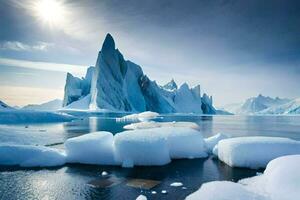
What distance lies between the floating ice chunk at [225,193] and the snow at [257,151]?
490 cm

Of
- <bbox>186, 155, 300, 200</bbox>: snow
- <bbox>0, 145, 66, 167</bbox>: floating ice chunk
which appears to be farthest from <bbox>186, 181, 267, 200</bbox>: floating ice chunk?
<bbox>0, 145, 66, 167</bbox>: floating ice chunk

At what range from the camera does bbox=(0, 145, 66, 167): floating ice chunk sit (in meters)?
11.8

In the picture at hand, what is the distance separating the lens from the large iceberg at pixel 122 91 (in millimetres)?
72188

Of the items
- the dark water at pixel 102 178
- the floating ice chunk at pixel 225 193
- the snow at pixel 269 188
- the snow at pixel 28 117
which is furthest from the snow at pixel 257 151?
the snow at pixel 28 117

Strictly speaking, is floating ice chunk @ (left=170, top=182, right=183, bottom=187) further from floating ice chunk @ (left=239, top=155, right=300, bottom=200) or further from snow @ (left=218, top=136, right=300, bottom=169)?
snow @ (left=218, top=136, right=300, bottom=169)

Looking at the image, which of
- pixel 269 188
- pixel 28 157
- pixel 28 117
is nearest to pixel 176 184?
pixel 269 188

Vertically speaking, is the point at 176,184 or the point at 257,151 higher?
the point at 257,151

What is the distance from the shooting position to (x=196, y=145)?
47.4 feet

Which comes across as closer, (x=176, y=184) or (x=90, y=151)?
(x=176, y=184)

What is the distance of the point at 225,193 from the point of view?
22.2 ft

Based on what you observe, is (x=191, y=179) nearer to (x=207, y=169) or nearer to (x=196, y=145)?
(x=207, y=169)

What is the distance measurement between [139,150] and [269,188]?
5.60m

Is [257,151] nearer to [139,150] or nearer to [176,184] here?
[176,184]

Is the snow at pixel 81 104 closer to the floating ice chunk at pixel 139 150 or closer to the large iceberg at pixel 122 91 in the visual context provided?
the large iceberg at pixel 122 91
